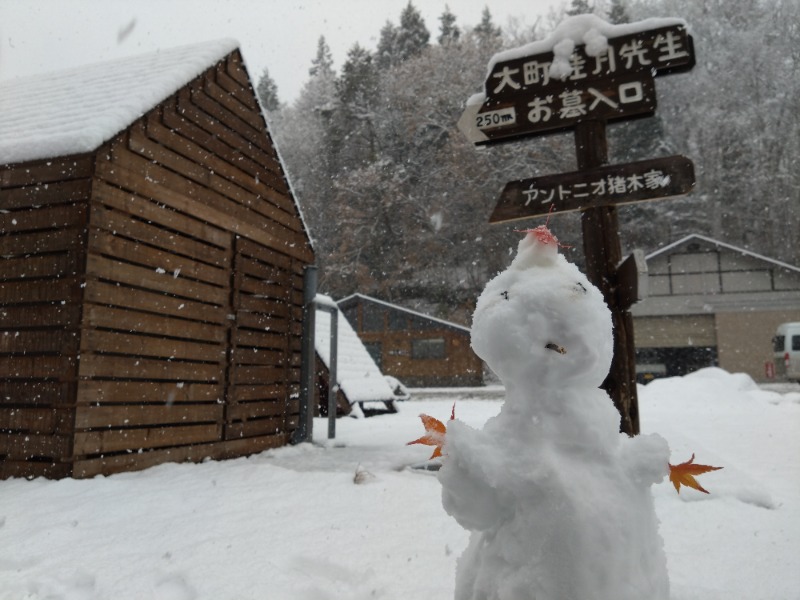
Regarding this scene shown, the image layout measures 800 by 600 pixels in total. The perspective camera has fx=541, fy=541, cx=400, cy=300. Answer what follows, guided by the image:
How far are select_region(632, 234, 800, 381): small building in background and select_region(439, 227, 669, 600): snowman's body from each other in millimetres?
24139

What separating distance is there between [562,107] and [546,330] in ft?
11.9

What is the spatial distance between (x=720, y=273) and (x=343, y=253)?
64.4 ft

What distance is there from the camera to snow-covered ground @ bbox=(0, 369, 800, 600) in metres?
2.91

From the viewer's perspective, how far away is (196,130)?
22.0 feet

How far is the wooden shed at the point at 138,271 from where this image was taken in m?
4.96

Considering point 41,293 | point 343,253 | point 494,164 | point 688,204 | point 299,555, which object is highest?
point 494,164

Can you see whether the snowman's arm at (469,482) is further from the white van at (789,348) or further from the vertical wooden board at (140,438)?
the white van at (789,348)

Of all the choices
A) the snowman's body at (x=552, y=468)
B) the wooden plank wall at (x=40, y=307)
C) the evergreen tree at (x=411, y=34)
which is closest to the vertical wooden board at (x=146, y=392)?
the wooden plank wall at (x=40, y=307)

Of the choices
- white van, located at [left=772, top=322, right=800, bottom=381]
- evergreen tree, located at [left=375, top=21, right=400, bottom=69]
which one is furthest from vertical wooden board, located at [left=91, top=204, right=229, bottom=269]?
evergreen tree, located at [left=375, top=21, right=400, bottom=69]

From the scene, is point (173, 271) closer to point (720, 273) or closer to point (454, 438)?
point (454, 438)

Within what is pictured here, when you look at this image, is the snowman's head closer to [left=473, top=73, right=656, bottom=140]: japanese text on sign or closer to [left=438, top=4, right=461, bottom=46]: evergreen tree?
[left=473, top=73, right=656, bottom=140]: japanese text on sign

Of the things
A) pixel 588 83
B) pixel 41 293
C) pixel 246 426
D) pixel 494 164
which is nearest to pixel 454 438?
pixel 588 83

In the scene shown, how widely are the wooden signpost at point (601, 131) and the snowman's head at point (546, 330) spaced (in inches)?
100

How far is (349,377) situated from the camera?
12.1 meters
